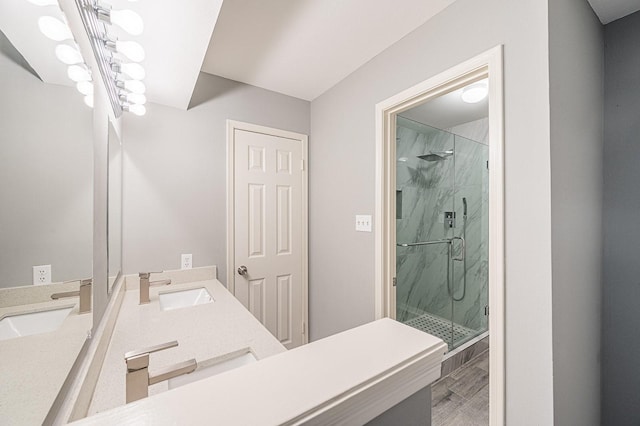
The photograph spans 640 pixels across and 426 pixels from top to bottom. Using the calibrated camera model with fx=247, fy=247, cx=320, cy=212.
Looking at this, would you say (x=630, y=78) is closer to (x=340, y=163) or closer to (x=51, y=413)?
(x=340, y=163)

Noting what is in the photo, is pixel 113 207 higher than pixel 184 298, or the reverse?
pixel 113 207

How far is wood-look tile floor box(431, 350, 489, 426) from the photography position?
1.64 m

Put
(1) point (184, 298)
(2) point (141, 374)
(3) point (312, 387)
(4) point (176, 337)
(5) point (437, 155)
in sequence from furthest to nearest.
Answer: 1. (5) point (437, 155)
2. (1) point (184, 298)
3. (4) point (176, 337)
4. (2) point (141, 374)
5. (3) point (312, 387)

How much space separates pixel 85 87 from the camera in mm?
769

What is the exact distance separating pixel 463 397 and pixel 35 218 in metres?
2.51

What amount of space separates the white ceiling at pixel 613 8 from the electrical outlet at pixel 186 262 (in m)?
2.85

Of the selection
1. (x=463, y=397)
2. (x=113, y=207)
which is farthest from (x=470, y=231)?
(x=113, y=207)

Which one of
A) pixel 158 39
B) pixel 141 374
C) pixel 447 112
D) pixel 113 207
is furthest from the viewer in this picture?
pixel 447 112

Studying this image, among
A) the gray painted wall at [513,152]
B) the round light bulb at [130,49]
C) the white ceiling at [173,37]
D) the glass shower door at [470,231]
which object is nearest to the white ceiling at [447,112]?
the glass shower door at [470,231]

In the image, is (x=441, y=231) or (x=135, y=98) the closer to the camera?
(x=135, y=98)

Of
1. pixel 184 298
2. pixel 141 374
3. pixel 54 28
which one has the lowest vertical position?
pixel 184 298

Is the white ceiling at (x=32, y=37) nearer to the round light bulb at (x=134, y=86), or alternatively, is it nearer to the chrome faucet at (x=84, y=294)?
the chrome faucet at (x=84, y=294)

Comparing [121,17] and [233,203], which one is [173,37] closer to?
[121,17]

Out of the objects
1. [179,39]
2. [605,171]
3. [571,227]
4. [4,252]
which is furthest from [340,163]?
[4,252]
